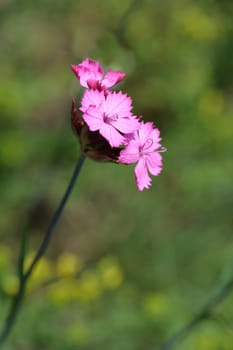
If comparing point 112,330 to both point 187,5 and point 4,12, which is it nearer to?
point 4,12

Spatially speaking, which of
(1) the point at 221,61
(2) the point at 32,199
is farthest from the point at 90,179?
(1) the point at 221,61

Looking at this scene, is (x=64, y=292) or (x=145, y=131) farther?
(x=64, y=292)

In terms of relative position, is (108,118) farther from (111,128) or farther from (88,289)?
(88,289)

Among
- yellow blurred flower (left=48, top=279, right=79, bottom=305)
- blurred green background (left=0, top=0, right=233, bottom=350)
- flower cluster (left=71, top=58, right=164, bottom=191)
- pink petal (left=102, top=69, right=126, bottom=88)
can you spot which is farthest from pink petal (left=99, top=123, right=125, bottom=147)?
yellow blurred flower (left=48, top=279, right=79, bottom=305)

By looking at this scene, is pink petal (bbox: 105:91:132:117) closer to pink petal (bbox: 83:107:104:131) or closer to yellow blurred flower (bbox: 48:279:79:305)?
pink petal (bbox: 83:107:104:131)

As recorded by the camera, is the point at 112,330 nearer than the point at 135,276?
Yes

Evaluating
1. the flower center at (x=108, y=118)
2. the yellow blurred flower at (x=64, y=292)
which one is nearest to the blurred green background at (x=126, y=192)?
the yellow blurred flower at (x=64, y=292)

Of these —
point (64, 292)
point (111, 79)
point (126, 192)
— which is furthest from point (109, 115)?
point (126, 192)

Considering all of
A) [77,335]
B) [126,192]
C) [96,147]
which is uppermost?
[96,147]
